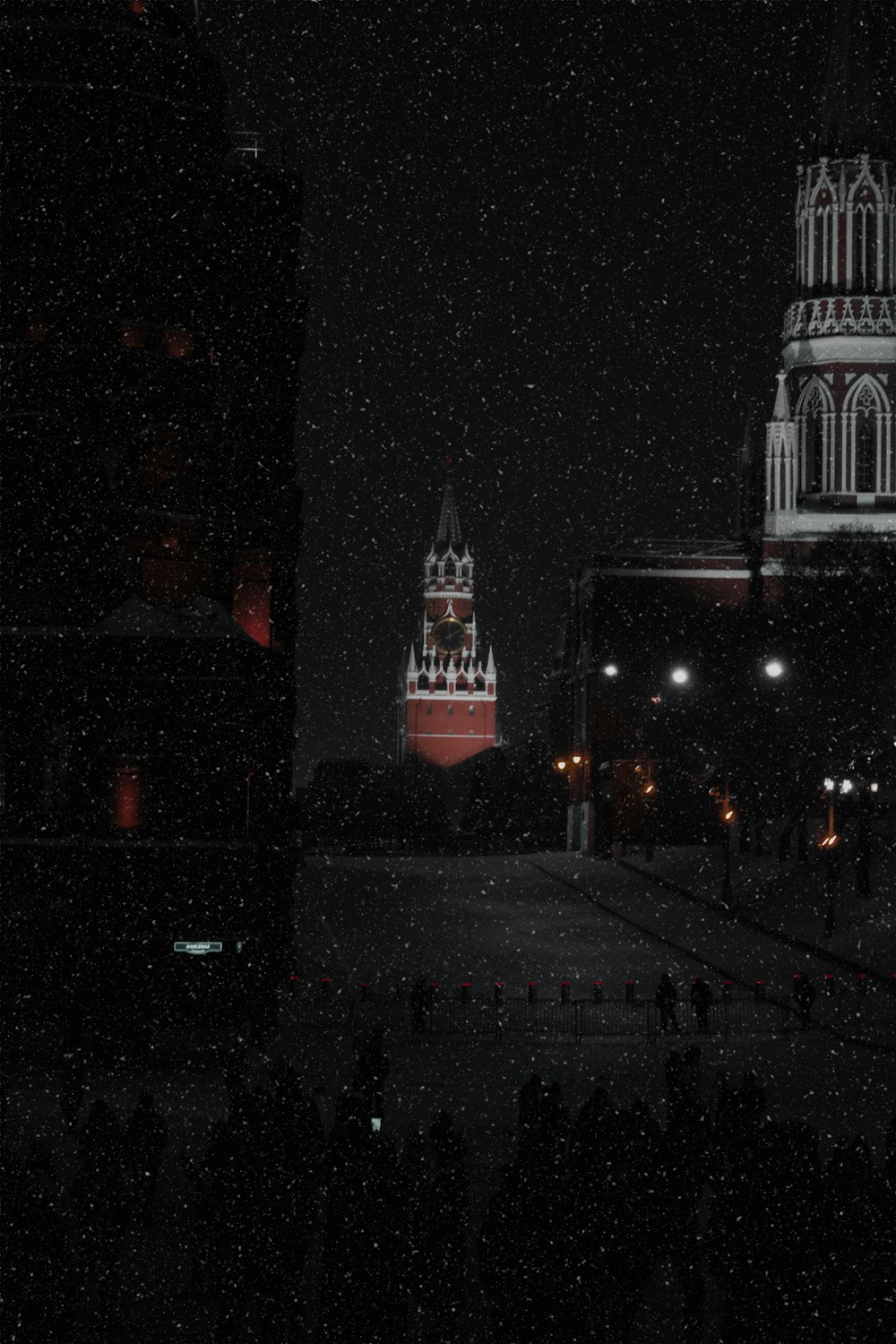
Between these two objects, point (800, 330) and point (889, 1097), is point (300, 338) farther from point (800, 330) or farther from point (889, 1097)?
point (800, 330)

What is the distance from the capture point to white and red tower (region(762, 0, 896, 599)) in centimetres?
9138

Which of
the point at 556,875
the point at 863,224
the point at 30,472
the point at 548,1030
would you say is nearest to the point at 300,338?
the point at 30,472

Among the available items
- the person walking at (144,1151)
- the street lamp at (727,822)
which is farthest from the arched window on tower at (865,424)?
the person walking at (144,1151)

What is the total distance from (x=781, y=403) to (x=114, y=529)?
210ft

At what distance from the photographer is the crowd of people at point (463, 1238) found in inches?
513

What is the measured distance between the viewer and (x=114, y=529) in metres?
34.6

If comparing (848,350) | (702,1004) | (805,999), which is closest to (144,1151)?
(702,1004)

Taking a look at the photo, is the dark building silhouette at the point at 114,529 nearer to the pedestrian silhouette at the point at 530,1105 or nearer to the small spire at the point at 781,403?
the pedestrian silhouette at the point at 530,1105

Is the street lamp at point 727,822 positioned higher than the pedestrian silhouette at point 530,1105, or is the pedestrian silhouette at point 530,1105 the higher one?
the street lamp at point 727,822

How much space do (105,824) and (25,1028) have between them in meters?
3.95

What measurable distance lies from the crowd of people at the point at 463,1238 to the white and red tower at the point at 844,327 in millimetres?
76299

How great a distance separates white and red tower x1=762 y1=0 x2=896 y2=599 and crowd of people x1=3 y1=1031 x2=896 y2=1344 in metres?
76.3

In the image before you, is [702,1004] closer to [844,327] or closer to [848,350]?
[848,350]

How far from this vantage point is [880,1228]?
1306cm
